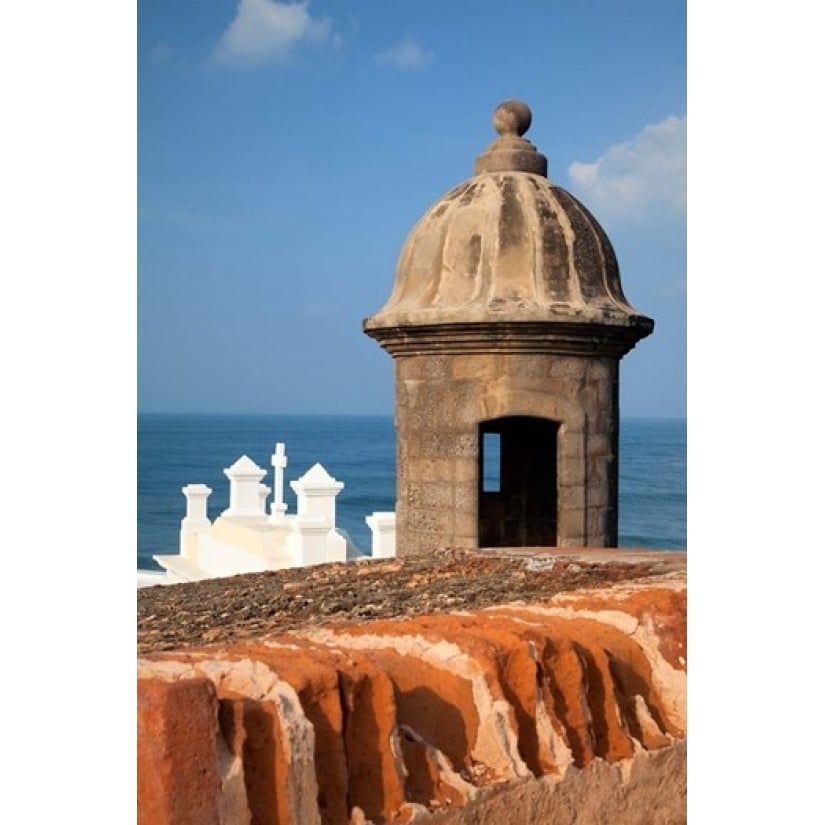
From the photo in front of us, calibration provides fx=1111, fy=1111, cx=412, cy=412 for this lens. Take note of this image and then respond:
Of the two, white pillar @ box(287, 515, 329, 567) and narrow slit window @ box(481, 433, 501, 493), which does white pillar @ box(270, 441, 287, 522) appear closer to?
white pillar @ box(287, 515, 329, 567)

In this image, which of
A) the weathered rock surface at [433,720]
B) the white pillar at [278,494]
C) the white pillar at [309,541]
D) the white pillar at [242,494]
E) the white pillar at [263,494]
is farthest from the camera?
the white pillar at [263,494]

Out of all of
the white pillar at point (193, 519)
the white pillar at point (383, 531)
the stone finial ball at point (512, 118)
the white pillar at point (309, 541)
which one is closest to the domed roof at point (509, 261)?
the stone finial ball at point (512, 118)

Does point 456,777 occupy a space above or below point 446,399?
below

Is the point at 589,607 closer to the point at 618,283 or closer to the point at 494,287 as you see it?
the point at 494,287

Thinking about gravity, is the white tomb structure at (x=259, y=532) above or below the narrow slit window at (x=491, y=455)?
below

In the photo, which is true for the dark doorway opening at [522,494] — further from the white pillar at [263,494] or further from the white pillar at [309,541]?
the white pillar at [263,494]

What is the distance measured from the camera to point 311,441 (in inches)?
2419

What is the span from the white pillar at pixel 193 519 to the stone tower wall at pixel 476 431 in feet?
24.1

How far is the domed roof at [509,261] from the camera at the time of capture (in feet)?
18.2

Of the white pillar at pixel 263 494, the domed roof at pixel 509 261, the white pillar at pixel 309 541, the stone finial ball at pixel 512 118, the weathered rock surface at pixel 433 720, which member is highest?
the stone finial ball at pixel 512 118

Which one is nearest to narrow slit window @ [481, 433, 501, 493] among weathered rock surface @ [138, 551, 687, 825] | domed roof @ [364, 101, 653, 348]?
domed roof @ [364, 101, 653, 348]

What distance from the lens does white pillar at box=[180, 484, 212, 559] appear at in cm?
1286
